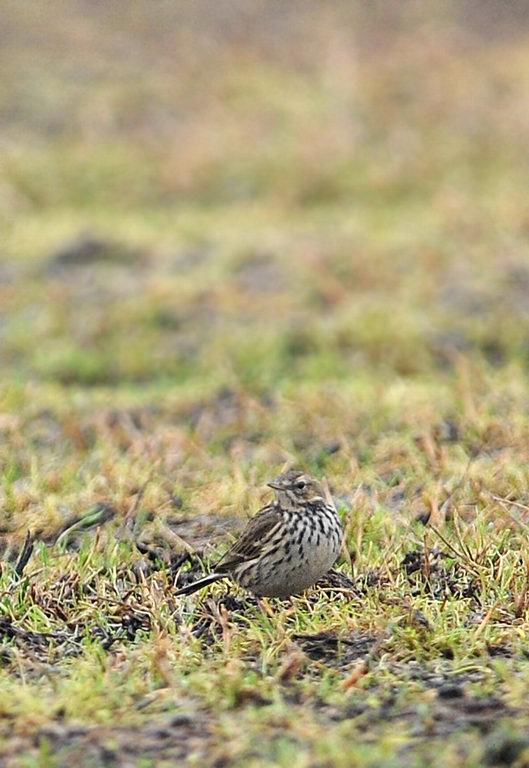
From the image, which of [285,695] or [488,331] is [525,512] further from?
[488,331]

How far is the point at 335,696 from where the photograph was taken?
410cm

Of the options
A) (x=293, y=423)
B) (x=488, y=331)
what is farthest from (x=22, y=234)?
(x=293, y=423)

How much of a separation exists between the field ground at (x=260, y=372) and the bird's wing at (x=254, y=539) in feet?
0.55

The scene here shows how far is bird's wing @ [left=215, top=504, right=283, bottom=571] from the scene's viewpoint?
4930 mm

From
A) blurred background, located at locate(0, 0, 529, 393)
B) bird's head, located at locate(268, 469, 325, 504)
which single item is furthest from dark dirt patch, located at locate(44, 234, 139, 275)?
bird's head, located at locate(268, 469, 325, 504)

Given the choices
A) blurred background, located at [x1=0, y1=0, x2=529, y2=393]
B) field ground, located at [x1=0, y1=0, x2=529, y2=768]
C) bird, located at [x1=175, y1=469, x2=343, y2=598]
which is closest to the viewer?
field ground, located at [x1=0, y1=0, x2=529, y2=768]

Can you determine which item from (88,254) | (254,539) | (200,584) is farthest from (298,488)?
(88,254)

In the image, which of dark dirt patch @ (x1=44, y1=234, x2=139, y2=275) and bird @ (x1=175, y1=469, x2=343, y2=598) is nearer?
bird @ (x1=175, y1=469, x2=343, y2=598)

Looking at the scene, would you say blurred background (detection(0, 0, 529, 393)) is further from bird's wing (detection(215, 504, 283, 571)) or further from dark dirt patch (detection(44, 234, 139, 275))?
bird's wing (detection(215, 504, 283, 571))

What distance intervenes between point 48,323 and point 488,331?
9.98 ft

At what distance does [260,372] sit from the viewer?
29.6ft

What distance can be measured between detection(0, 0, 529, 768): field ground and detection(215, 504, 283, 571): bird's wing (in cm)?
17

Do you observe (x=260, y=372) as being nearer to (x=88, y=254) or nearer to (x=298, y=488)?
(x=88, y=254)

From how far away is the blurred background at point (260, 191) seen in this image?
9.54 metres
